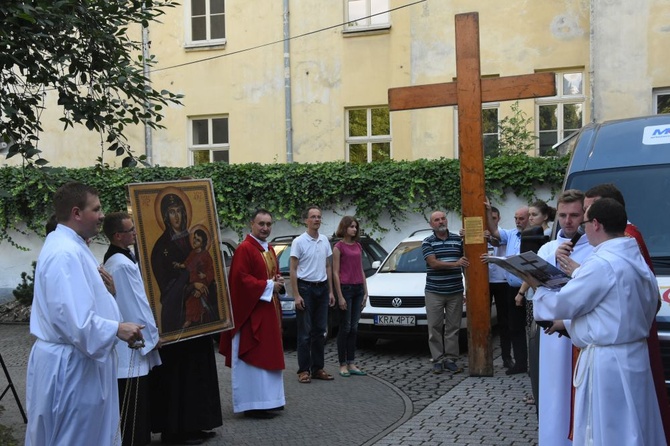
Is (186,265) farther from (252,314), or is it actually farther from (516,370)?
(516,370)

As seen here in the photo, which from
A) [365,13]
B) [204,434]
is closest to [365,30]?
[365,13]

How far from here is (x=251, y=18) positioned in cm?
2183

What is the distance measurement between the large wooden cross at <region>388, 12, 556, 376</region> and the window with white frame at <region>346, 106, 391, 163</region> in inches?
396

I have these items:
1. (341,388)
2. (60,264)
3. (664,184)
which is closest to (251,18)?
(341,388)

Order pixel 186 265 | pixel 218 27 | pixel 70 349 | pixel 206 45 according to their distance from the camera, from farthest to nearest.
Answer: pixel 218 27 → pixel 206 45 → pixel 186 265 → pixel 70 349

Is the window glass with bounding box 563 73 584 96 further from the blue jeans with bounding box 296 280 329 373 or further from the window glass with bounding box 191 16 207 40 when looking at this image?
the blue jeans with bounding box 296 280 329 373

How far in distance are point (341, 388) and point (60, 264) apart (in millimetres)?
6028

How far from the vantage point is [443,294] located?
37.2ft

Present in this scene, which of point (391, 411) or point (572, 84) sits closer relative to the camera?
point (391, 411)

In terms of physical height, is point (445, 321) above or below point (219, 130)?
below

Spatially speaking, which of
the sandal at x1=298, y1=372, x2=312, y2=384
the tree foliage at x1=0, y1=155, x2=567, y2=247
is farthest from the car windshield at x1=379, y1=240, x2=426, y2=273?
the tree foliage at x1=0, y1=155, x2=567, y2=247

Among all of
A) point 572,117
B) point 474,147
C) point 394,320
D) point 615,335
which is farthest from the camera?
point 572,117

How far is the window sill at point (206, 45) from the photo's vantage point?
22109mm

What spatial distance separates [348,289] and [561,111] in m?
9.81
